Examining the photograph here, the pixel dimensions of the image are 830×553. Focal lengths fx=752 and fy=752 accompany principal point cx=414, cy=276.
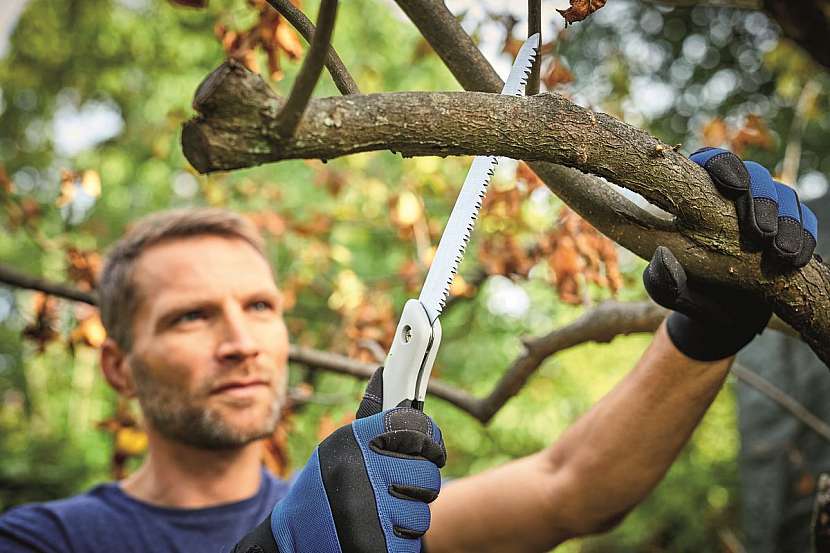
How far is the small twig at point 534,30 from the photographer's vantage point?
1.26 meters

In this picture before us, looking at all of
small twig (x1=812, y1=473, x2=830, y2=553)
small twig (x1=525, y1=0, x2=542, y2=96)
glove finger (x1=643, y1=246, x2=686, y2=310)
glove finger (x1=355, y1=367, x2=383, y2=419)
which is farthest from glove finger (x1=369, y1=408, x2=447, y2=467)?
small twig (x1=812, y1=473, x2=830, y2=553)

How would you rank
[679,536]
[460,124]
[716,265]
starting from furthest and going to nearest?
[679,536] → [716,265] → [460,124]

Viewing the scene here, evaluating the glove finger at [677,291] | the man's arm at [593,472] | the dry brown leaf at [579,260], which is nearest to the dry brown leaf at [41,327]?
the man's arm at [593,472]

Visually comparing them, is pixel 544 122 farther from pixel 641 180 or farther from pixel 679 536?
pixel 679 536

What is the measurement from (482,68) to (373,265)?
5909 mm

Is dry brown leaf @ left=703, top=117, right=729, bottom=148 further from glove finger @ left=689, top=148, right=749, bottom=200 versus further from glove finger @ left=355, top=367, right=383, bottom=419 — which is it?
glove finger @ left=355, top=367, right=383, bottom=419

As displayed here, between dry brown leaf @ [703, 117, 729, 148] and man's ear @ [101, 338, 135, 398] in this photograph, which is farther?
dry brown leaf @ [703, 117, 729, 148]

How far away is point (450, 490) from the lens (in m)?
2.48

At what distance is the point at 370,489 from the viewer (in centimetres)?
134

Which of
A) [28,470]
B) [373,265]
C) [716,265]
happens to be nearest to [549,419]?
[373,265]

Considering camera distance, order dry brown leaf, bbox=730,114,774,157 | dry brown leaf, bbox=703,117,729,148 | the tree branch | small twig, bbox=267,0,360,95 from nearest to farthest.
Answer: small twig, bbox=267,0,360,95 < the tree branch < dry brown leaf, bbox=730,114,774,157 < dry brown leaf, bbox=703,117,729,148

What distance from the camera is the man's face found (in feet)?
7.74

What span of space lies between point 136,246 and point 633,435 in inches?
73.6

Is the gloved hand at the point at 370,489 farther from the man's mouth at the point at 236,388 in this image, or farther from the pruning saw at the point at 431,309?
the man's mouth at the point at 236,388
